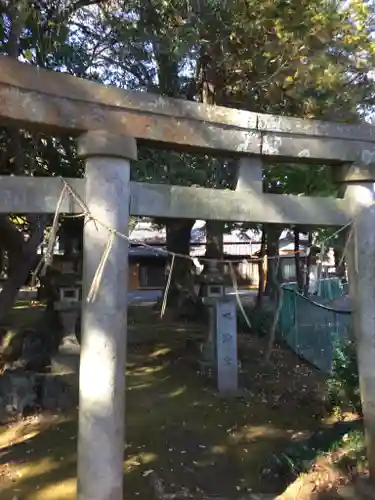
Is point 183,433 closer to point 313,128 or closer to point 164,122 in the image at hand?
point 313,128

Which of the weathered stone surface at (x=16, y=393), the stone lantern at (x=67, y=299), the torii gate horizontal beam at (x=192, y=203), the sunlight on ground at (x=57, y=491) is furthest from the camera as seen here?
the stone lantern at (x=67, y=299)

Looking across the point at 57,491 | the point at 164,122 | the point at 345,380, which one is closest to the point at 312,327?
the point at 345,380

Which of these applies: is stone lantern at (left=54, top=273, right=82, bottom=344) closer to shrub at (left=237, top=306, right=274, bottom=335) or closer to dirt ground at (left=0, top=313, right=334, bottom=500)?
dirt ground at (left=0, top=313, right=334, bottom=500)

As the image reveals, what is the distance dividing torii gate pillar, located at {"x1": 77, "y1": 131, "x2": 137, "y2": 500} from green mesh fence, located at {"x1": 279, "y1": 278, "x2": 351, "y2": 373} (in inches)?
246

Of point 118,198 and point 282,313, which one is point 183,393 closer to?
point 282,313

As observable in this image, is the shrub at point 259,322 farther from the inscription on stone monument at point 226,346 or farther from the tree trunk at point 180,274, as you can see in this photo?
the inscription on stone monument at point 226,346

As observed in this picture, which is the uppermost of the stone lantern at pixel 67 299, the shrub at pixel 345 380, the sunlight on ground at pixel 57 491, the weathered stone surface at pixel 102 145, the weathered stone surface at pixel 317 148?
the weathered stone surface at pixel 317 148

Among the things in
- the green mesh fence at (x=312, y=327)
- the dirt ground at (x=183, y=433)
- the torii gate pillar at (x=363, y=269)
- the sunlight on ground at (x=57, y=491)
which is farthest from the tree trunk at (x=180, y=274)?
the torii gate pillar at (x=363, y=269)

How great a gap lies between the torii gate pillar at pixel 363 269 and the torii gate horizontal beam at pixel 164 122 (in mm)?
213

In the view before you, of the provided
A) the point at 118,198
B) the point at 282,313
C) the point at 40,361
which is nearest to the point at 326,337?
the point at 282,313

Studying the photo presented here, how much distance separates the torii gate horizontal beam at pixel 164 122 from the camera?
370cm

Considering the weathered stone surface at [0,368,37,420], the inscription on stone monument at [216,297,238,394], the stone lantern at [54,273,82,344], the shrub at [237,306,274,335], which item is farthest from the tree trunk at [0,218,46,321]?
the shrub at [237,306,274,335]

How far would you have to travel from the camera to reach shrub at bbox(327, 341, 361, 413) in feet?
22.8

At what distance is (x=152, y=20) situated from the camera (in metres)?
7.64
